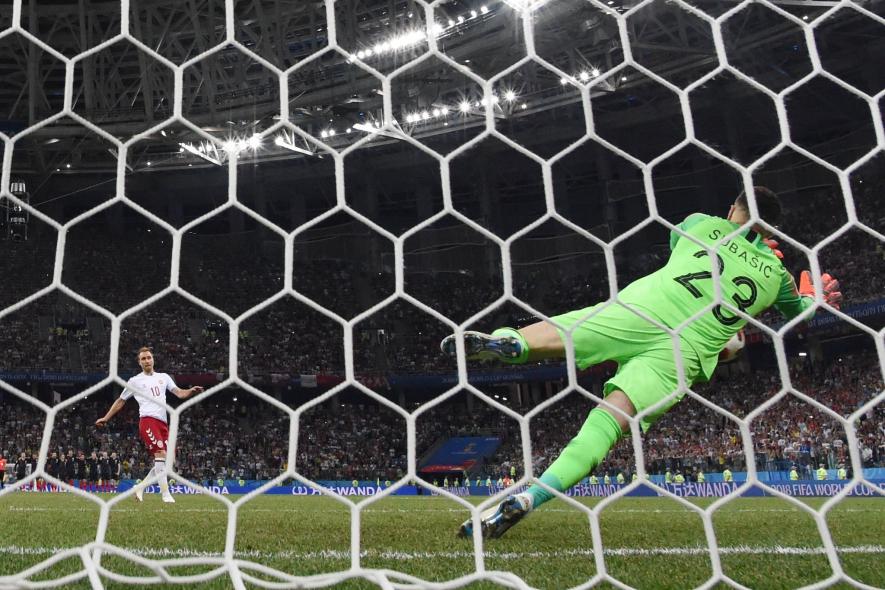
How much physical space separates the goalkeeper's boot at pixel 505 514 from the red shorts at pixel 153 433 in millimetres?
4456

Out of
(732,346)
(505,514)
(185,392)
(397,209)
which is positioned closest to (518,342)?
(505,514)

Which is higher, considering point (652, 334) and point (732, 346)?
point (652, 334)

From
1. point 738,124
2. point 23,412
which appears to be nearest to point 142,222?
point 23,412

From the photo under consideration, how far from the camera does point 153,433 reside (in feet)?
20.5

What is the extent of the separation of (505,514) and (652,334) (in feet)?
2.79

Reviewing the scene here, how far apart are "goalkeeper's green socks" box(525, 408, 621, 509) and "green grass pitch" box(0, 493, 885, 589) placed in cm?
24

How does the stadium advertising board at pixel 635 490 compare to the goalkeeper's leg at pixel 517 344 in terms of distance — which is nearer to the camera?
the goalkeeper's leg at pixel 517 344

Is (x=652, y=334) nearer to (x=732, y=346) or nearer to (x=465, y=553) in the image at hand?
A: (x=732, y=346)

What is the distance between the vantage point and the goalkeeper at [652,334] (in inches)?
98.7

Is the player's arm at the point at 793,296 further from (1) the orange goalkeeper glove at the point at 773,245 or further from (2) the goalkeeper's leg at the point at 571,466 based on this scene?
→ (2) the goalkeeper's leg at the point at 571,466

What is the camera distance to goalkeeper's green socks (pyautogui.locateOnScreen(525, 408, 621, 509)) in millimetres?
2432

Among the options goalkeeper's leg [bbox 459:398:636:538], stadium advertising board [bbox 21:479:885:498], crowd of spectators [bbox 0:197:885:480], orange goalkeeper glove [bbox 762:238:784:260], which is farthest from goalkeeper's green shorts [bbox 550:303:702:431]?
crowd of spectators [bbox 0:197:885:480]

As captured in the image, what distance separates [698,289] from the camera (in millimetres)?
2779

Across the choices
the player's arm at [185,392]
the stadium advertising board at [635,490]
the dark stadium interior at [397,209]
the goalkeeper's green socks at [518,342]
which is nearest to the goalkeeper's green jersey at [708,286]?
the goalkeeper's green socks at [518,342]
